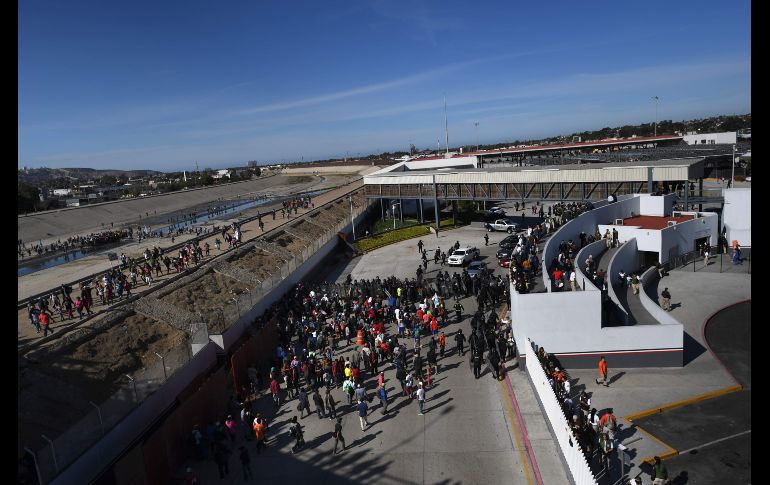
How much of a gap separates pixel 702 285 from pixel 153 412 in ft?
83.5

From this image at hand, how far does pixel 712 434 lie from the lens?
1286 centimetres

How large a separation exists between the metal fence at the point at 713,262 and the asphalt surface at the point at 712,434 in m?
12.3

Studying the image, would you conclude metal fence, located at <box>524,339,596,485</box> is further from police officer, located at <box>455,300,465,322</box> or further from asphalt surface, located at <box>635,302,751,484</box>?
police officer, located at <box>455,300,465,322</box>

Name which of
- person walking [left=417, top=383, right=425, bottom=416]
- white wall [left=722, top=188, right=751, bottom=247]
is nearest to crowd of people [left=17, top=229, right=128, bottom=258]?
person walking [left=417, top=383, right=425, bottom=416]

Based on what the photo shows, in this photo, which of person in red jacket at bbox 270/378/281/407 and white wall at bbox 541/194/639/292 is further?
white wall at bbox 541/194/639/292

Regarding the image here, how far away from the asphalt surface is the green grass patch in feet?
90.6

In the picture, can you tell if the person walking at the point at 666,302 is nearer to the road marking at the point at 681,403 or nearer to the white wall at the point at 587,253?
the white wall at the point at 587,253

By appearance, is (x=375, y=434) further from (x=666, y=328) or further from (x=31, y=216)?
(x=31, y=216)

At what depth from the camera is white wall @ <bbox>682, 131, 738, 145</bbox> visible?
7675 cm

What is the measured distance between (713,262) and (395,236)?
23429mm

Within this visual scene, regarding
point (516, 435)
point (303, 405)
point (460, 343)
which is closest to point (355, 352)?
point (460, 343)

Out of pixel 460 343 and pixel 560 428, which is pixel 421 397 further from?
pixel 460 343

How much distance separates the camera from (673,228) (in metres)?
28.2

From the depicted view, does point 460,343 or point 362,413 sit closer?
point 362,413
